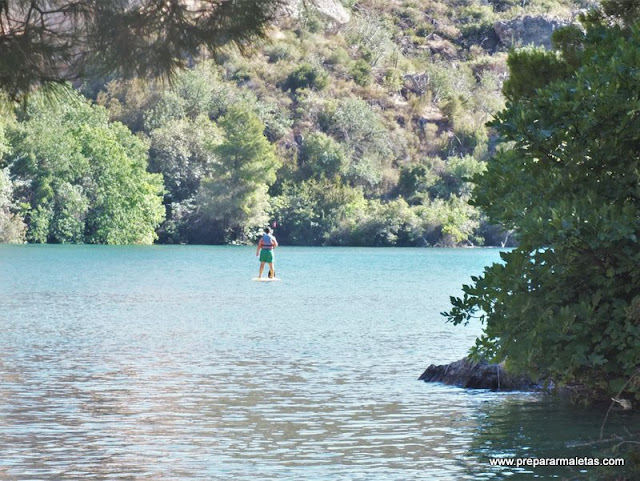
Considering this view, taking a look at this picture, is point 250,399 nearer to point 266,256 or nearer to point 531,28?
point 266,256

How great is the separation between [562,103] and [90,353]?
11.2 m

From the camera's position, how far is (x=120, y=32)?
9.06 meters

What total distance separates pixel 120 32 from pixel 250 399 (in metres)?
7.04

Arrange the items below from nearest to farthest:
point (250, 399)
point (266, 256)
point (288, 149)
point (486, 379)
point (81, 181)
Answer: point (250, 399) < point (486, 379) < point (266, 256) < point (81, 181) < point (288, 149)

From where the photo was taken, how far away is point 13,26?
927 centimetres

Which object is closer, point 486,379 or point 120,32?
point 120,32

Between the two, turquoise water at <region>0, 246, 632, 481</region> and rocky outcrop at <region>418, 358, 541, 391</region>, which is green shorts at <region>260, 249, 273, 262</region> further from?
rocky outcrop at <region>418, 358, 541, 391</region>

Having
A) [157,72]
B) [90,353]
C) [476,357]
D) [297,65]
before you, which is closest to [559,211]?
[476,357]

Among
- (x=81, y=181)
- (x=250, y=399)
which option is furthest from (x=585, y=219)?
(x=81, y=181)

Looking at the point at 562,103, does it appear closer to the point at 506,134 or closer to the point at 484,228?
the point at 506,134

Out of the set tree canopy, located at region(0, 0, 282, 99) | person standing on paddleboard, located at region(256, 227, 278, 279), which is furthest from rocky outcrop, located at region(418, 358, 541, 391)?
person standing on paddleboard, located at region(256, 227, 278, 279)

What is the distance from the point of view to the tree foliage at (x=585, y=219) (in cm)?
1053

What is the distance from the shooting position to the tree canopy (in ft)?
29.5

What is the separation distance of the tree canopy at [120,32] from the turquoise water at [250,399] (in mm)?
3581
